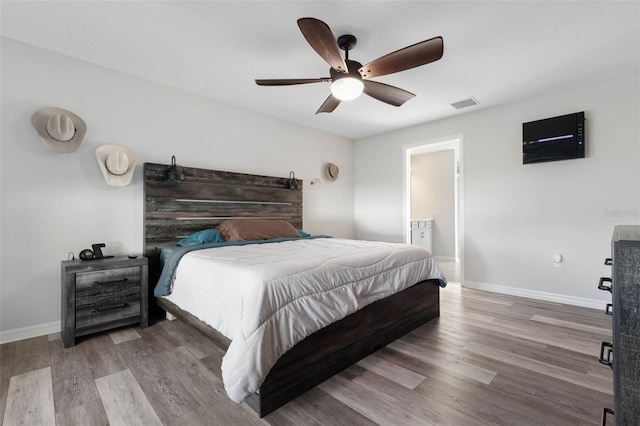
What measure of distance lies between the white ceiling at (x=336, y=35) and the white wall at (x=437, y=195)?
324cm

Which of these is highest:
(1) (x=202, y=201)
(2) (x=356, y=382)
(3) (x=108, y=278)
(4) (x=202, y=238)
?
(1) (x=202, y=201)

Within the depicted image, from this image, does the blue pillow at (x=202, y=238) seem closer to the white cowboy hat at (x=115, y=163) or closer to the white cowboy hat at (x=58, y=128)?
the white cowboy hat at (x=115, y=163)

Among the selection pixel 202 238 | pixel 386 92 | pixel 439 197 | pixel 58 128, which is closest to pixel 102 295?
pixel 202 238

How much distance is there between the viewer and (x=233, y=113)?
3.96 m

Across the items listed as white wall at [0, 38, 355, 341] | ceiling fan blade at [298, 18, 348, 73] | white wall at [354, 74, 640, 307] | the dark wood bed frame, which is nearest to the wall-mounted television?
white wall at [354, 74, 640, 307]

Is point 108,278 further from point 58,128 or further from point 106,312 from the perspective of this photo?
point 58,128

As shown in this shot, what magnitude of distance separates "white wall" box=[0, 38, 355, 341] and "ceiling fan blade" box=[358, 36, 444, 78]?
232 centimetres

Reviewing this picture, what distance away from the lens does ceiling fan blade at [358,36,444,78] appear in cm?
192

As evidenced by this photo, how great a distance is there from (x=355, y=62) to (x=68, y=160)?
2800mm

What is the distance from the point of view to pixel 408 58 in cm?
209

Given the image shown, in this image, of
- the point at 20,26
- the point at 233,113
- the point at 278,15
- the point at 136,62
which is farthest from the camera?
the point at 233,113

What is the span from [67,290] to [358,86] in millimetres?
2926

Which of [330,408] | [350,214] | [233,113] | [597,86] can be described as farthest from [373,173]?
[330,408]

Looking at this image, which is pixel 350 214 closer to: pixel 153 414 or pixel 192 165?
pixel 192 165
